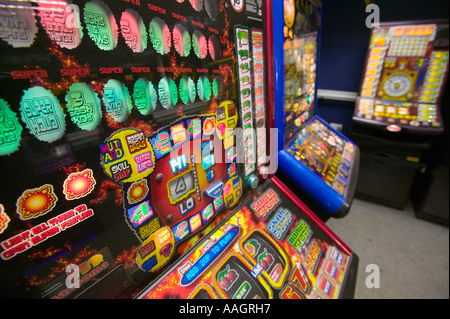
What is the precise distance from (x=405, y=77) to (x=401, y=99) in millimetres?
194

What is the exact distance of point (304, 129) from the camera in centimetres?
153

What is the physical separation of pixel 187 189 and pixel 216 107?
11.9 inches

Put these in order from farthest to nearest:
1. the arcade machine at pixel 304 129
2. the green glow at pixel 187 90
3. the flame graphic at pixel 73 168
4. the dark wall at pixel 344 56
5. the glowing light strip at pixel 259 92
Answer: the dark wall at pixel 344 56
the arcade machine at pixel 304 129
the glowing light strip at pixel 259 92
the green glow at pixel 187 90
the flame graphic at pixel 73 168

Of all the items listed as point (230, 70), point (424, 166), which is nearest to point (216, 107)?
point (230, 70)

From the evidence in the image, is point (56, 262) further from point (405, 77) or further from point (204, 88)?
point (405, 77)

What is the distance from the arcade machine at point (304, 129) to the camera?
3.59 ft

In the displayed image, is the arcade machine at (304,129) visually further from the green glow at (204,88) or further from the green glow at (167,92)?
the green glow at (167,92)

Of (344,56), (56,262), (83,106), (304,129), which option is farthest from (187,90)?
(344,56)

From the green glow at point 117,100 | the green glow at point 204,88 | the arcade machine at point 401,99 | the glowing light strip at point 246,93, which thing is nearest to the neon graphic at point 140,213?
the green glow at point 117,100

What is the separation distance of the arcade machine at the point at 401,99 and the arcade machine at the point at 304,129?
825 millimetres

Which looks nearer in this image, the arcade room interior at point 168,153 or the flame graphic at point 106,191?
the arcade room interior at point 168,153

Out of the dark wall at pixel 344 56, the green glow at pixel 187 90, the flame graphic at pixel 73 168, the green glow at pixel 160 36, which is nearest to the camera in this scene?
the flame graphic at pixel 73 168

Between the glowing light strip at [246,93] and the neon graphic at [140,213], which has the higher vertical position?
the glowing light strip at [246,93]

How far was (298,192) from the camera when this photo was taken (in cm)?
138
